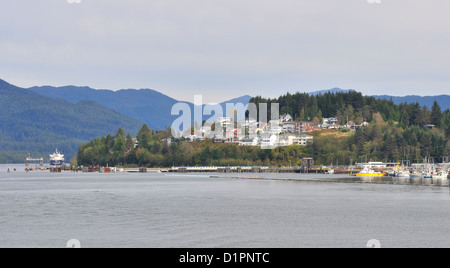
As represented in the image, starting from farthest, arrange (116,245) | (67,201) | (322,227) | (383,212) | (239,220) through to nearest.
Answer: (67,201), (383,212), (239,220), (322,227), (116,245)

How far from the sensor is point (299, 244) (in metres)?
48.2

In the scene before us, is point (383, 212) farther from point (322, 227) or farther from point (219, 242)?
point (219, 242)

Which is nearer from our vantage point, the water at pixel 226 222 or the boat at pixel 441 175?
the water at pixel 226 222

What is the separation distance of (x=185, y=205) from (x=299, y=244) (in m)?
35.0

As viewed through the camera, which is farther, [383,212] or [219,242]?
[383,212]

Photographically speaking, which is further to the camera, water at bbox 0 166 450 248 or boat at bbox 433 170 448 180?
boat at bbox 433 170 448 180

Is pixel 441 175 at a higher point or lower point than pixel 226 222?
higher

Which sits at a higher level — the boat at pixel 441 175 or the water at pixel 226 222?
the boat at pixel 441 175

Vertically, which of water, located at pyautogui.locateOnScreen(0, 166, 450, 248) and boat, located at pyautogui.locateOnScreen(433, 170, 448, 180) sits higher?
boat, located at pyautogui.locateOnScreen(433, 170, 448, 180)

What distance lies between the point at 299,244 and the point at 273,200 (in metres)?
43.4

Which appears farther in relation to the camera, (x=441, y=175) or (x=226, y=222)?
(x=441, y=175)
